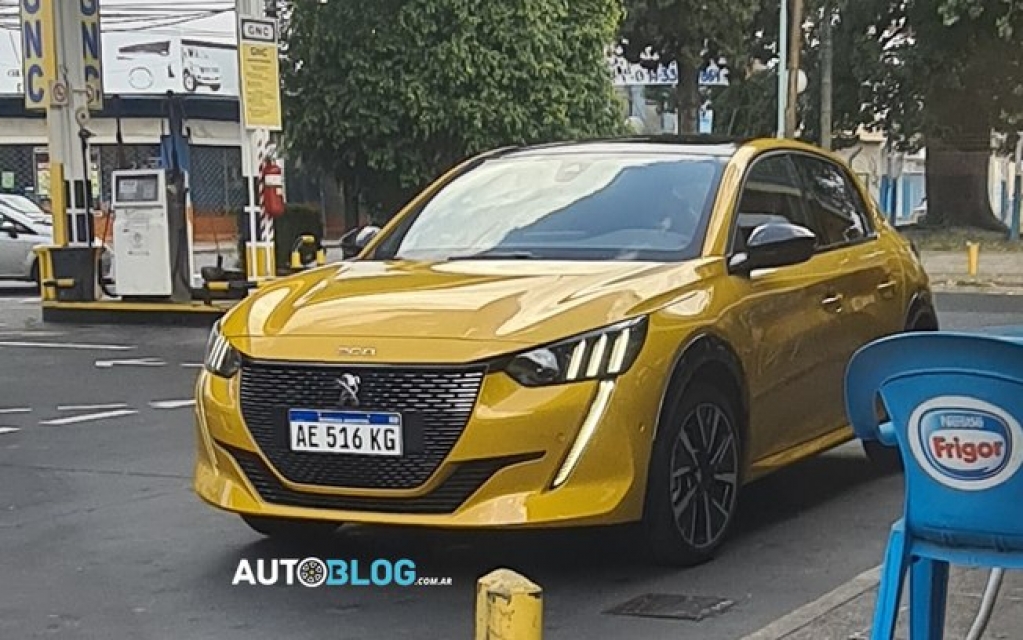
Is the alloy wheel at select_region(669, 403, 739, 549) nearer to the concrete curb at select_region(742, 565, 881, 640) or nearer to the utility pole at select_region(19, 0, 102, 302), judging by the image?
the concrete curb at select_region(742, 565, 881, 640)

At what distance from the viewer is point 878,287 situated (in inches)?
308

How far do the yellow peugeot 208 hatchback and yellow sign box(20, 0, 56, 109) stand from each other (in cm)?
1274

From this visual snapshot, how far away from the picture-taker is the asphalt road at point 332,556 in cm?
540

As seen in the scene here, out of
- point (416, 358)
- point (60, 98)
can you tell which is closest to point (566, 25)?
point (60, 98)

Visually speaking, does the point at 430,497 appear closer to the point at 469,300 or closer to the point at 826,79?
the point at 469,300

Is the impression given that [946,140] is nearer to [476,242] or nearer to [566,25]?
[566,25]

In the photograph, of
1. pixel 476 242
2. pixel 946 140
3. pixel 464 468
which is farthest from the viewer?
pixel 946 140

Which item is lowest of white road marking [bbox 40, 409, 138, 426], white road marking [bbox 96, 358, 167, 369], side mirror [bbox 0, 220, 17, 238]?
white road marking [bbox 96, 358, 167, 369]

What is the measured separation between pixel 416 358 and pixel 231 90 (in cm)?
3922

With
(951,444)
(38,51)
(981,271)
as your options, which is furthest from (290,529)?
(981,271)

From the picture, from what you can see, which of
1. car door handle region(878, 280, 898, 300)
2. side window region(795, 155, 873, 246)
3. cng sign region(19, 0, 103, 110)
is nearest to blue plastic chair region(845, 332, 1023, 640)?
side window region(795, 155, 873, 246)

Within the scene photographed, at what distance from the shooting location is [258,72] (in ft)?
57.9

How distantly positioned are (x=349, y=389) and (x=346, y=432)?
0.49ft

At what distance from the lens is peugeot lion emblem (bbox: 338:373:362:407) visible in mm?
5605
